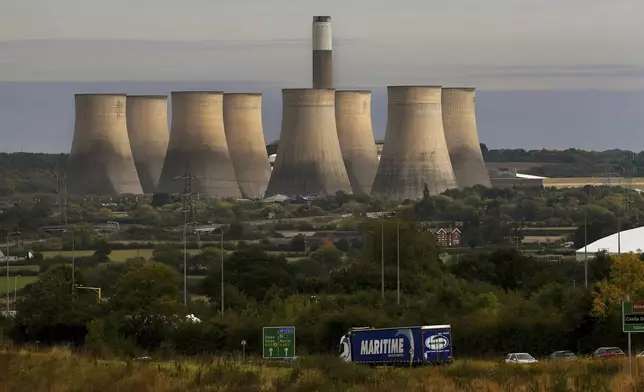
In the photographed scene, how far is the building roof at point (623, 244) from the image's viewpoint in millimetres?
37834

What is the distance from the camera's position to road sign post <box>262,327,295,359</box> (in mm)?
19641

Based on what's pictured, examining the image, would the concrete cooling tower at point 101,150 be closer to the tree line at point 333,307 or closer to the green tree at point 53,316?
the tree line at point 333,307

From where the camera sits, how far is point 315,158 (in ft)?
197

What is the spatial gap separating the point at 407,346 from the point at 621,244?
21201 mm

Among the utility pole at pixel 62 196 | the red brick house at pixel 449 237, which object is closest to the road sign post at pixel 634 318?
the red brick house at pixel 449 237

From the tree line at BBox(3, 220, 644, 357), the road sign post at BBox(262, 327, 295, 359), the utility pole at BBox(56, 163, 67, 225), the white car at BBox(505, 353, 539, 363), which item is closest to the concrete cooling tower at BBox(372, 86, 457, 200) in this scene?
the utility pole at BBox(56, 163, 67, 225)

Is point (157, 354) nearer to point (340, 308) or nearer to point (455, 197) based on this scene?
point (340, 308)

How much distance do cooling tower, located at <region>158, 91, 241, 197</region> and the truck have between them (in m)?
43.1

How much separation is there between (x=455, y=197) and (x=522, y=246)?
56.0 feet

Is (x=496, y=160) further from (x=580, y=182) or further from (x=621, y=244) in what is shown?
(x=621, y=244)

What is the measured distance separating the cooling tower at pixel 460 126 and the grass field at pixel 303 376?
4787 centimetres

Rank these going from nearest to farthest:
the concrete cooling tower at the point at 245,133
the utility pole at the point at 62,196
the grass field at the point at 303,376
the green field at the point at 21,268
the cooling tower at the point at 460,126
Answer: the grass field at the point at 303,376 → the green field at the point at 21,268 → the utility pole at the point at 62,196 → the concrete cooling tower at the point at 245,133 → the cooling tower at the point at 460,126

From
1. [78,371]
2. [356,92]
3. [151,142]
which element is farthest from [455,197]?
[78,371]

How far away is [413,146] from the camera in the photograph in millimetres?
59906
